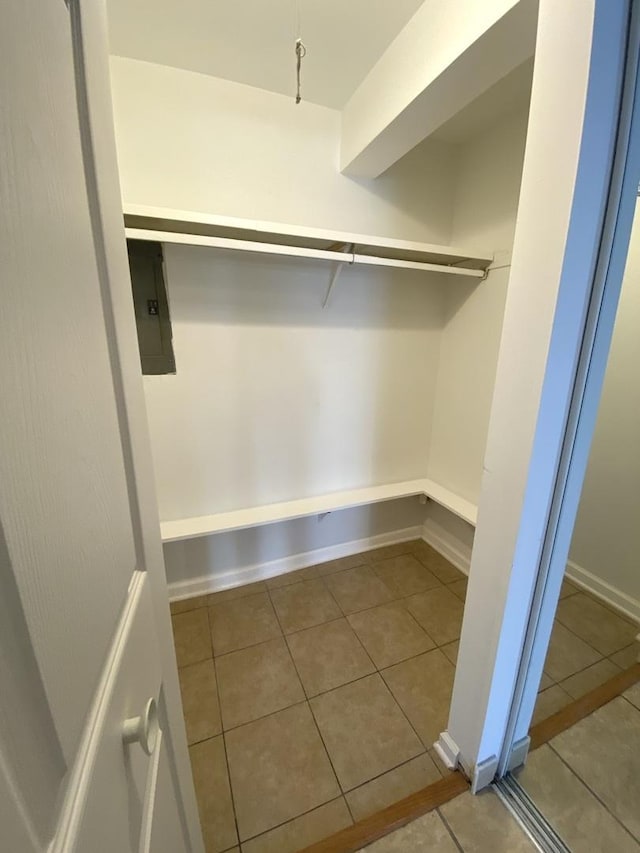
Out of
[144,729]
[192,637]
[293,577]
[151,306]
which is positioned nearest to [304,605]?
[293,577]

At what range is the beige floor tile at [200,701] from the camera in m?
1.35

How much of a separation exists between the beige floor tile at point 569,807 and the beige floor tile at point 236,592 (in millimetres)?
1415

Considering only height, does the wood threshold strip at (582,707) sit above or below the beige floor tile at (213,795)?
above

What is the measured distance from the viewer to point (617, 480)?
61.5 inches

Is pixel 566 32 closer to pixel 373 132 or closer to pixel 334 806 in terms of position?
pixel 373 132

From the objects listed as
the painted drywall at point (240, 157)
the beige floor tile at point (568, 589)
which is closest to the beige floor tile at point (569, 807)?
the beige floor tile at point (568, 589)

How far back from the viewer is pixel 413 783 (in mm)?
1182

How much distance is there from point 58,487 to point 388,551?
2.40 metres

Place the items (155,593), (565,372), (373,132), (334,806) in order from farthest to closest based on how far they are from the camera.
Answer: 1. (373,132)
2. (334,806)
3. (565,372)
4. (155,593)

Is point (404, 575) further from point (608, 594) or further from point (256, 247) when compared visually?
point (256, 247)

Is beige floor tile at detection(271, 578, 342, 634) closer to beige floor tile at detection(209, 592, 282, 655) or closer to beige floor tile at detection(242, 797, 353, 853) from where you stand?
beige floor tile at detection(209, 592, 282, 655)

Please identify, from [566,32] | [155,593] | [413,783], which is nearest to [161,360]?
[155,593]

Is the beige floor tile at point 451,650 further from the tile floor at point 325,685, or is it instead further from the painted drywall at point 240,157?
the painted drywall at point 240,157

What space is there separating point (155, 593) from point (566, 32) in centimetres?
139
